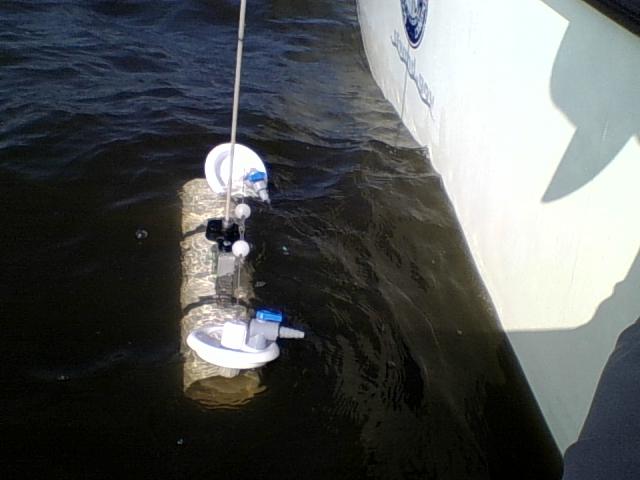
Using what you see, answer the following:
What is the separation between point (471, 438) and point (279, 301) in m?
1.34

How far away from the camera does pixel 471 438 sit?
3531mm

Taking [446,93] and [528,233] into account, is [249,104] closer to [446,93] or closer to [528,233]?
[446,93]

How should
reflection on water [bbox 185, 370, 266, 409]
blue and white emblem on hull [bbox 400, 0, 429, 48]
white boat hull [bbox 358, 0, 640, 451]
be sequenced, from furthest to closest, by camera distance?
blue and white emblem on hull [bbox 400, 0, 429, 48]
reflection on water [bbox 185, 370, 266, 409]
white boat hull [bbox 358, 0, 640, 451]

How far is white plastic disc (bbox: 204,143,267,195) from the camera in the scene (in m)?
4.69

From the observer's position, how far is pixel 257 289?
4.28 m

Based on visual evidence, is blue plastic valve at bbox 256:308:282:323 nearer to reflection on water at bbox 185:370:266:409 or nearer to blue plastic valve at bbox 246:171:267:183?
reflection on water at bbox 185:370:266:409

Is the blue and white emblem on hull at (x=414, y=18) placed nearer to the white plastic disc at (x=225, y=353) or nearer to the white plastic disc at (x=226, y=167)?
the white plastic disc at (x=226, y=167)

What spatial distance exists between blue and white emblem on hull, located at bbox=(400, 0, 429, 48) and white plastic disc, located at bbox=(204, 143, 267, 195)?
1.67m

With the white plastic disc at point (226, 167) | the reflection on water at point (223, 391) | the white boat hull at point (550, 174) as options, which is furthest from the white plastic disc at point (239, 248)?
the white boat hull at point (550, 174)

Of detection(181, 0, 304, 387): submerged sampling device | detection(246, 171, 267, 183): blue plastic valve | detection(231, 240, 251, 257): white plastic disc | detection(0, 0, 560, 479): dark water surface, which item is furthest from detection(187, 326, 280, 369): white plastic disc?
detection(246, 171, 267, 183): blue plastic valve

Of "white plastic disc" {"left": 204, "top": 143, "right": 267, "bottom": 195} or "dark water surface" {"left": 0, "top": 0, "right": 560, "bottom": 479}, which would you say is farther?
"white plastic disc" {"left": 204, "top": 143, "right": 267, "bottom": 195}

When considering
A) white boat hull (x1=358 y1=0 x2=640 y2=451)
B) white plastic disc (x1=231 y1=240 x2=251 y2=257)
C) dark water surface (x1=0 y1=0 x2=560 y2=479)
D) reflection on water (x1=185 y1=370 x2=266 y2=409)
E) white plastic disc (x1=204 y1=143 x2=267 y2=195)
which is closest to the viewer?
white boat hull (x1=358 y1=0 x2=640 y2=451)

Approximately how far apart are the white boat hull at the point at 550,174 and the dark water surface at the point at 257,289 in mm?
298

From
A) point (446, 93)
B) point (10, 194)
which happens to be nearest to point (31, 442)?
point (10, 194)
